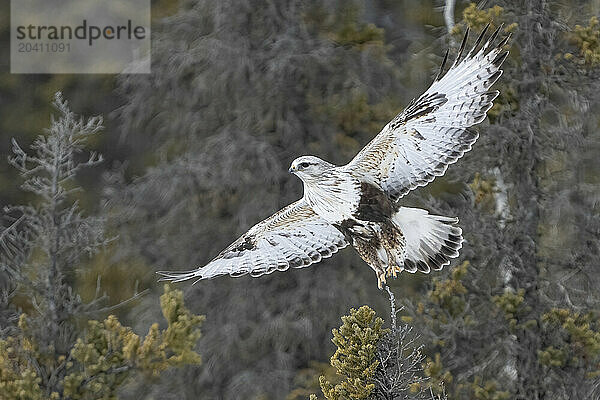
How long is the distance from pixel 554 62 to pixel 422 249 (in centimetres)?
77

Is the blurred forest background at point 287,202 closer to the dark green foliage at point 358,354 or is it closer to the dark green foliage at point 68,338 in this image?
the dark green foliage at point 68,338

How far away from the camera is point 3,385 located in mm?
1775

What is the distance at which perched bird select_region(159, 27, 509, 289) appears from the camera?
1.60 meters

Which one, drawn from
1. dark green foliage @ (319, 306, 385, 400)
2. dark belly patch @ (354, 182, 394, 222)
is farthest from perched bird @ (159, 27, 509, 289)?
dark green foliage @ (319, 306, 385, 400)

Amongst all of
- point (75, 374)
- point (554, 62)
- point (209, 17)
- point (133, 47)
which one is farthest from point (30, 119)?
point (554, 62)

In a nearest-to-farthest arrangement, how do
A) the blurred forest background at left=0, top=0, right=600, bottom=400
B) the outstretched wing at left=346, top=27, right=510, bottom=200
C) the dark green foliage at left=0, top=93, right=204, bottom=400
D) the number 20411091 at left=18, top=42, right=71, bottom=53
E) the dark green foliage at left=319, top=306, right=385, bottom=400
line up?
the dark green foliage at left=319, top=306, right=385, bottom=400, the outstretched wing at left=346, top=27, right=510, bottom=200, the dark green foliage at left=0, top=93, right=204, bottom=400, the blurred forest background at left=0, top=0, right=600, bottom=400, the number 20411091 at left=18, top=42, right=71, bottom=53

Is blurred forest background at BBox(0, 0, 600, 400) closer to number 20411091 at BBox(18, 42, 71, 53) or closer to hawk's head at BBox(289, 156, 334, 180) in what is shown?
number 20411091 at BBox(18, 42, 71, 53)

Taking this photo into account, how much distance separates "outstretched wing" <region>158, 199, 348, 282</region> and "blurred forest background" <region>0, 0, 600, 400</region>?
23 cm

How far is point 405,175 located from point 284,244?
10.5 inches

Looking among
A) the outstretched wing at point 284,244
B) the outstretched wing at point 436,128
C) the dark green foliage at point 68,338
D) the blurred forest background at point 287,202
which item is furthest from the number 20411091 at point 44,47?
the outstretched wing at point 436,128

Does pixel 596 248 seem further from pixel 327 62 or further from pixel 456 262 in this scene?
pixel 327 62

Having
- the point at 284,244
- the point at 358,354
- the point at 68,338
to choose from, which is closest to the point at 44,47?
the point at 68,338

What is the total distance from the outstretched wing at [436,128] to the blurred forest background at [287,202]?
1.61 feet

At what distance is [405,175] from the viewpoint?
1.66m
